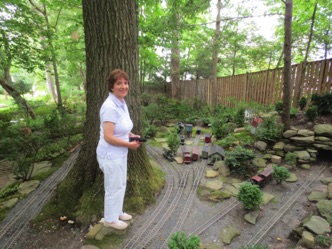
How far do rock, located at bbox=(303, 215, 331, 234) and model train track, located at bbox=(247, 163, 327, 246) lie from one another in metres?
0.34

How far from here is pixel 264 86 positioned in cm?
630

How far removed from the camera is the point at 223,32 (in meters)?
6.44

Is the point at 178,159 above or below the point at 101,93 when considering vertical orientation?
below

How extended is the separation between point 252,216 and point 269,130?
2491 millimetres

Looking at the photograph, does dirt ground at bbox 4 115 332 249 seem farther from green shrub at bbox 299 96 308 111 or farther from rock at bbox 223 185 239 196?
green shrub at bbox 299 96 308 111

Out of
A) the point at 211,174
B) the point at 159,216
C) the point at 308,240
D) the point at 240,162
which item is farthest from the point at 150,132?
the point at 308,240

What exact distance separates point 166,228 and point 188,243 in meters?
0.57

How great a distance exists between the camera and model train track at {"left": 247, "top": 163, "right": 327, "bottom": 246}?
6.16ft

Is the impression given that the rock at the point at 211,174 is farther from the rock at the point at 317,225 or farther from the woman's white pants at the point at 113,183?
the woman's white pants at the point at 113,183

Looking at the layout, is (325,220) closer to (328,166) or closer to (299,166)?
(299,166)

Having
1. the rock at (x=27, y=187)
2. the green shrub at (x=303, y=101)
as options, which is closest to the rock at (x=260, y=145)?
the green shrub at (x=303, y=101)

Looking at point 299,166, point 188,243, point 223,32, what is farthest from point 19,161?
point 223,32

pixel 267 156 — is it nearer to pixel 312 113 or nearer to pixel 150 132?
pixel 312 113

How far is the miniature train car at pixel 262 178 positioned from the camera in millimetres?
2758
